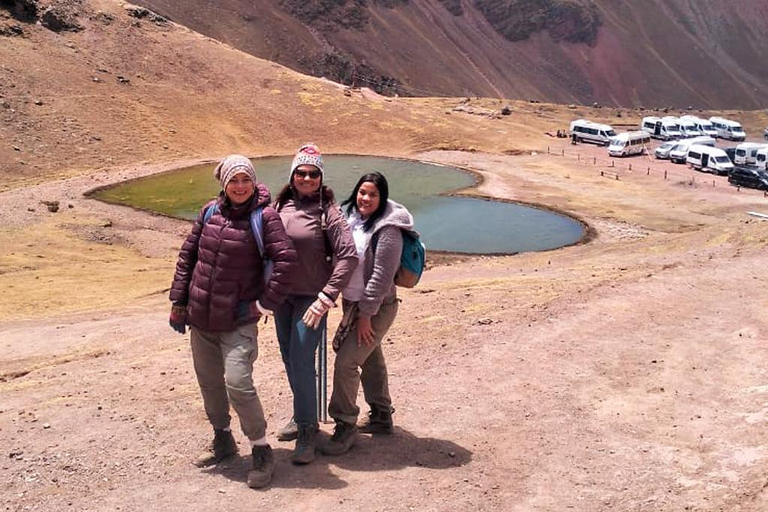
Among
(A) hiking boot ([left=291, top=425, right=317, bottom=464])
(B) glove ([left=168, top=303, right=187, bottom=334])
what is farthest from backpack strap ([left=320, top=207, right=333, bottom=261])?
(A) hiking boot ([left=291, top=425, right=317, bottom=464])

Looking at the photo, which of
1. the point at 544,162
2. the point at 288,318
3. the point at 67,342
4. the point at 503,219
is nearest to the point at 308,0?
the point at 544,162

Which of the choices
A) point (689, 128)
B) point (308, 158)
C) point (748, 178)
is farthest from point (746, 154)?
point (308, 158)

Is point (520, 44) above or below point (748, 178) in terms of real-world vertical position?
above

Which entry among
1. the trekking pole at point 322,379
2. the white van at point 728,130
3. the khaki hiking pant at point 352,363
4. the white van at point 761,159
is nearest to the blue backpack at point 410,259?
the khaki hiking pant at point 352,363

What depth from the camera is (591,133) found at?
191 ft

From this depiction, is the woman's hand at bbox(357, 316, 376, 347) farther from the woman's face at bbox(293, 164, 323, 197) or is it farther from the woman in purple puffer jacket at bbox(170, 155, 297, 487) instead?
the woman's face at bbox(293, 164, 323, 197)

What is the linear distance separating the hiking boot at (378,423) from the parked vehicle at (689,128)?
61282 mm

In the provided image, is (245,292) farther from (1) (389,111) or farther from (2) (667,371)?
(1) (389,111)

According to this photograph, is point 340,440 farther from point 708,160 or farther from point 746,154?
point 746,154

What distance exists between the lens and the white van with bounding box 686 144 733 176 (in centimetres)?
4662

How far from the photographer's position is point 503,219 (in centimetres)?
3209

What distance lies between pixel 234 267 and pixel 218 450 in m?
1.86

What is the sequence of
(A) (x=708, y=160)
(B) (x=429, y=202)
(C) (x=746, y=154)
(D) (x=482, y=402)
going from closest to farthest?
(D) (x=482, y=402) → (B) (x=429, y=202) → (A) (x=708, y=160) → (C) (x=746, y=154)

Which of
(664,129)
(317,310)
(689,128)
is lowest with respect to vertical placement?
(317,310)
